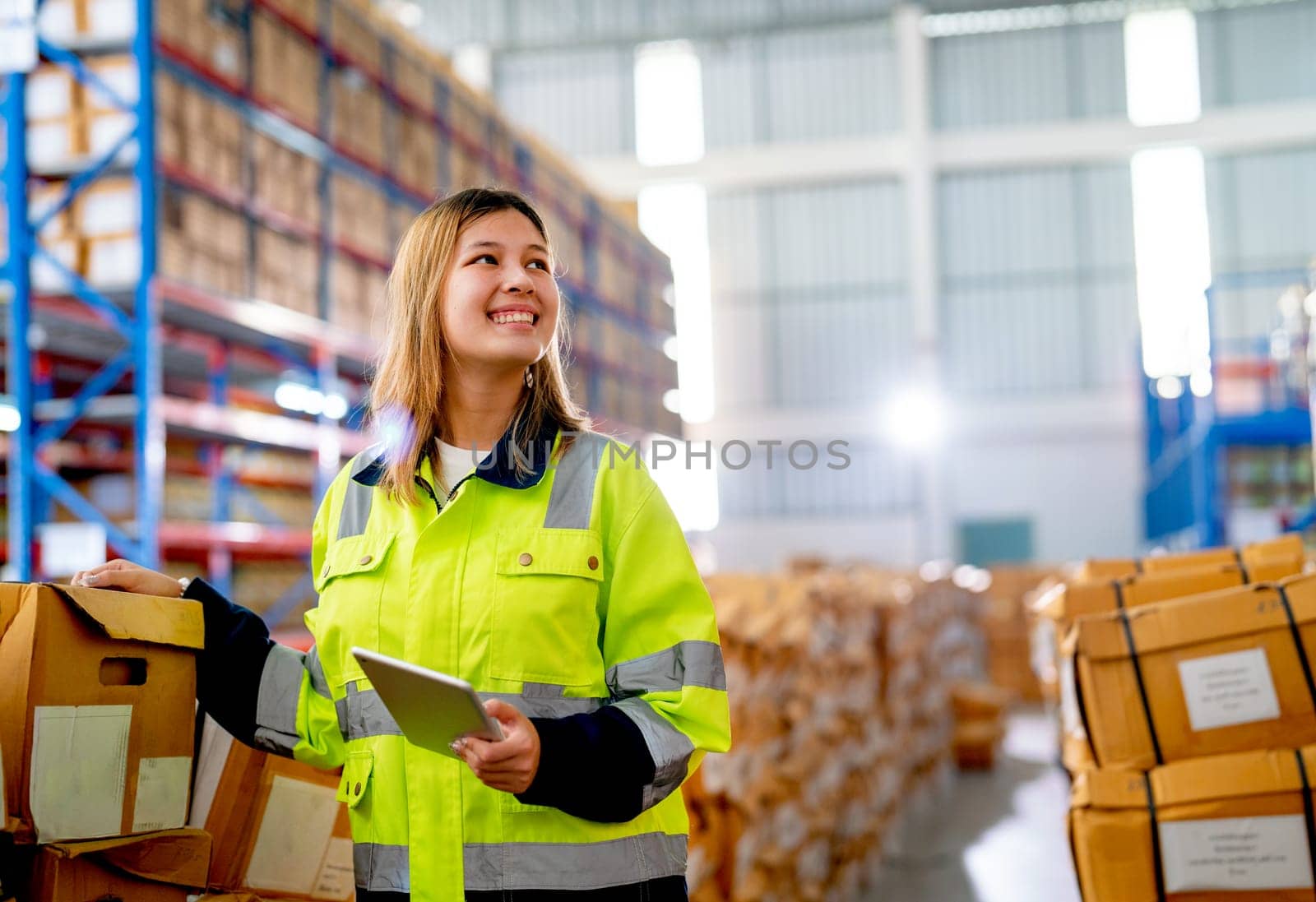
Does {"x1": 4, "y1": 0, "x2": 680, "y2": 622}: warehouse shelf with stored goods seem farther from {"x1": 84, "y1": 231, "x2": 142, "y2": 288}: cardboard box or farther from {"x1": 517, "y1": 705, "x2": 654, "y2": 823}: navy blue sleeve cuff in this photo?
{"x1": 517, "y1": 705, "x2": 654, "y2": 823}: navy blue sleeve cuff

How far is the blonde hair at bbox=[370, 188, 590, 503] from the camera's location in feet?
5.86

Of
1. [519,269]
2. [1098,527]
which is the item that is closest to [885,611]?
[519,269]

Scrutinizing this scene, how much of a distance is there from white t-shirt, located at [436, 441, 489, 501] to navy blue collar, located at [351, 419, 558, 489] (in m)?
0.05

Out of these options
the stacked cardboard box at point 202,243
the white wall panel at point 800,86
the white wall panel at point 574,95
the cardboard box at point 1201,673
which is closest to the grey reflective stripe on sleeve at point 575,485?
the cardboard box at point 1201,673

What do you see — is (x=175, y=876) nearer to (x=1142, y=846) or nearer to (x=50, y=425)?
(x=1142, y=846)

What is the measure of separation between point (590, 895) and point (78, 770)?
71 centimetres

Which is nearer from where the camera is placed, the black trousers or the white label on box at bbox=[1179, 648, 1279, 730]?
the black trousers

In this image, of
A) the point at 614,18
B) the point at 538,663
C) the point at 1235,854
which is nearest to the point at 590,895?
the point at 538,663

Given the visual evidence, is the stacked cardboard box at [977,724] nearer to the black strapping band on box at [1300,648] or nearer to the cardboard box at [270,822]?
the black strapping band on box at [1300,648]

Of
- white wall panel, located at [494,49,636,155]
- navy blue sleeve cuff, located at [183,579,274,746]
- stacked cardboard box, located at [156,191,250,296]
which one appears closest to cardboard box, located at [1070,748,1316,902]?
navy blue sleeve cuff, located at [183,579,274,746]

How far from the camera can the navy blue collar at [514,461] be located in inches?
66.9

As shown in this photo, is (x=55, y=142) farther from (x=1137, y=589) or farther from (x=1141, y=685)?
(x=1141, y=685)

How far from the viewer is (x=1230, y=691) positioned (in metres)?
2.85

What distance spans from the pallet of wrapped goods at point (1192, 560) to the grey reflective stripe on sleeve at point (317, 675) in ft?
7.85
